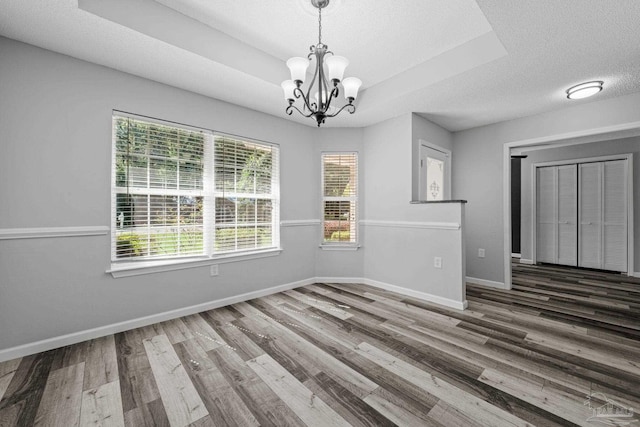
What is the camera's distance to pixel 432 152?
3918 millimetres

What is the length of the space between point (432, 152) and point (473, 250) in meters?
1.67

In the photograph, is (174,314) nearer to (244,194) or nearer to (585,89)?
(244,194)

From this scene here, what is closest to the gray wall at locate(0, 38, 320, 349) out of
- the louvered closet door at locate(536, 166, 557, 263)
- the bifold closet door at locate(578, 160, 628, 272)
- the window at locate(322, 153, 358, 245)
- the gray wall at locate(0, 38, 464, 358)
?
the gray wall at locate(0, 38, 464, 358)

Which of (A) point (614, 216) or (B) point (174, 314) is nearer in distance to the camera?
(B) point (174, 314)

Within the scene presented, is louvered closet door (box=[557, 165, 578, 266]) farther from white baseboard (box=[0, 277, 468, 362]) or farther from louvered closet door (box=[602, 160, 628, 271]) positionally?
white baseboard (box=[0, 277, 468, 362])

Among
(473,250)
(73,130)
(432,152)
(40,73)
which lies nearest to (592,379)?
(473,250)

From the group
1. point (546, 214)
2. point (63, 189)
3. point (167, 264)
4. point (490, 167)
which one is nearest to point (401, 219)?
point (490, 167)

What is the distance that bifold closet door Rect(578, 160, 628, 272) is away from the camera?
479 centimetres

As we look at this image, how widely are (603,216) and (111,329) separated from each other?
7630mm

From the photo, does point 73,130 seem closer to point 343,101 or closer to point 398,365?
point 343,101

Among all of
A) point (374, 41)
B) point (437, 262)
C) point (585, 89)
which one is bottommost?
point (437, 262)

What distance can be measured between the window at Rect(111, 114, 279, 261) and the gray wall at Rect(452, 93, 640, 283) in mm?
3006

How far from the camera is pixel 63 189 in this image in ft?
7.22

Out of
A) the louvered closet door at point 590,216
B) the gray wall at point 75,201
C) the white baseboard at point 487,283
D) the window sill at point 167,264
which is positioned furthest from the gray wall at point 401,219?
the louvered closet door at point 590,216
